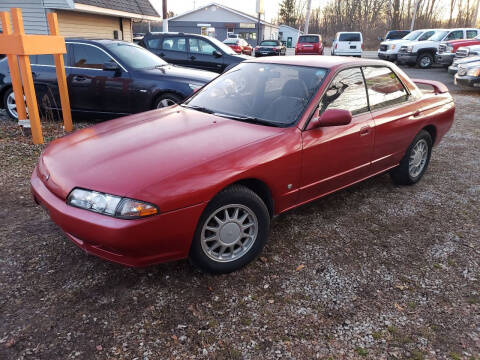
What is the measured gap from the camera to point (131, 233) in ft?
7.48

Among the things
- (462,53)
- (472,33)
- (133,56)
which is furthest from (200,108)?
(472,33)

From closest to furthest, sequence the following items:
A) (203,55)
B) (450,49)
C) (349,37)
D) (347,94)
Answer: (347,94), (203,55), (450,49), (349,37)

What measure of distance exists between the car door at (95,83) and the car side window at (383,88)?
430cm

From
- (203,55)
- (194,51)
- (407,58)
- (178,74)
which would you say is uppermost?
→ (194,51)

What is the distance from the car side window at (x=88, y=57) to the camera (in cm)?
680

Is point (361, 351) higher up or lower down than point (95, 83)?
lower down

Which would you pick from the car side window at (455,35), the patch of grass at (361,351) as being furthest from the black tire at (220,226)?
the car side window at (455,35)

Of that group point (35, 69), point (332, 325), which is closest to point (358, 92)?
point (332, 325)

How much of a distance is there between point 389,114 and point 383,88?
1.01 ft

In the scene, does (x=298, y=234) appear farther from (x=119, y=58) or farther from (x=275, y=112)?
(x=119, y=58)

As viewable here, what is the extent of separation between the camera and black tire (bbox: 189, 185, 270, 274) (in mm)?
2586

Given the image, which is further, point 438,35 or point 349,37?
point 349,37

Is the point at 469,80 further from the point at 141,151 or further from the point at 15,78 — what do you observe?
the point at 141,151

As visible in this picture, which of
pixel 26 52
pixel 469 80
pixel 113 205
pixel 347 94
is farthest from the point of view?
pixel 469 80
